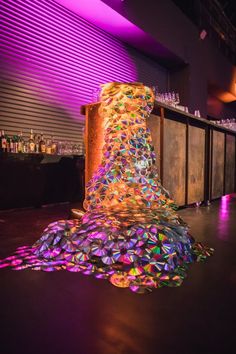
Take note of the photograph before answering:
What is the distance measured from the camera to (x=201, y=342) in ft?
2.92

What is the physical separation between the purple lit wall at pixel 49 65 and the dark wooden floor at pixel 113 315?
10.1 ft

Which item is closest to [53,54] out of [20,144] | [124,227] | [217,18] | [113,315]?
[20,144]

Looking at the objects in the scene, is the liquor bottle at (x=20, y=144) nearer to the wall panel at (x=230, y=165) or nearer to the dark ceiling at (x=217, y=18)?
the wall panel at (x=230, y=165)

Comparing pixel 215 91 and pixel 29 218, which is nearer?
pixel 29 218

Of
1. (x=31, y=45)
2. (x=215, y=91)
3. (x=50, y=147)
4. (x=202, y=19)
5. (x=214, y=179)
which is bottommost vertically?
(x=214, y=179)

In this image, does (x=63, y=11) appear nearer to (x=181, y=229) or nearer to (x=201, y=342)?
(x=181, y=229)

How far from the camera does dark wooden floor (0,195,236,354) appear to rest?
0.88 metres

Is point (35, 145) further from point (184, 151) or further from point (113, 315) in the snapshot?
point (113, 315)

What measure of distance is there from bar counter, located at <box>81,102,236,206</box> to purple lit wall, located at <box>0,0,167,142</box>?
168 cm

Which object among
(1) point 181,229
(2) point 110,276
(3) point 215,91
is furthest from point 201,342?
(3) point 215,91

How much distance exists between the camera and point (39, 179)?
13.2 ft

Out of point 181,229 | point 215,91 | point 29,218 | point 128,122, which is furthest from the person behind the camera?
point 215,91

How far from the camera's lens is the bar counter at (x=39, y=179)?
3.62 m

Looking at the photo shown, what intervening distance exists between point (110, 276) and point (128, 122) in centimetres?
128
